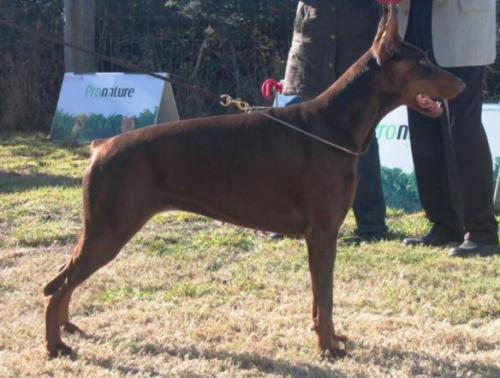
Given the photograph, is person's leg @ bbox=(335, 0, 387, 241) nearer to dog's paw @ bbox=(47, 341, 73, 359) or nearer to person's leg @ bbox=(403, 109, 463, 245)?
person's leg @ bbox=(403, 109, 463, 245)

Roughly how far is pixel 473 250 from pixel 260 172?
239 cm

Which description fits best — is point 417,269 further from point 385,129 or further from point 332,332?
point 385,129

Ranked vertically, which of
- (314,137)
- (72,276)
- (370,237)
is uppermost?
(314,137)

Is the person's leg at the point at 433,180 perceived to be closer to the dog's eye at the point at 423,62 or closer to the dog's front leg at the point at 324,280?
the dog's eye at the point at 423,62

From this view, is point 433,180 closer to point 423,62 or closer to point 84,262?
point 423,62

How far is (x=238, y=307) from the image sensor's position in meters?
4.68

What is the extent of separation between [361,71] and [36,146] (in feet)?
25.7

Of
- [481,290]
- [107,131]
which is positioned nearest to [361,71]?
[481,290]

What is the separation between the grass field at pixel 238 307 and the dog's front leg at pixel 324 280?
4.1 inches

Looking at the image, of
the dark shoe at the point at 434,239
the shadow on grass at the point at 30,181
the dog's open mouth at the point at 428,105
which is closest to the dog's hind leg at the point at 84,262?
the dog's open mouth at the point at 428,105

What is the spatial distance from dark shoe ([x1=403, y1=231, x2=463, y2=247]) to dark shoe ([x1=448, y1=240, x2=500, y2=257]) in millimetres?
298

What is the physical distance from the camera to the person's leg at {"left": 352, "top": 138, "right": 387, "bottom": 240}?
6195 mm

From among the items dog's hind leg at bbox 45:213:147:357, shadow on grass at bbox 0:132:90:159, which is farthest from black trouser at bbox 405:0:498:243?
shadow on grass at bbox 0:132:90:159

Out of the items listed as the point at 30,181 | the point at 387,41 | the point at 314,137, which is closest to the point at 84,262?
the point at 314,137
